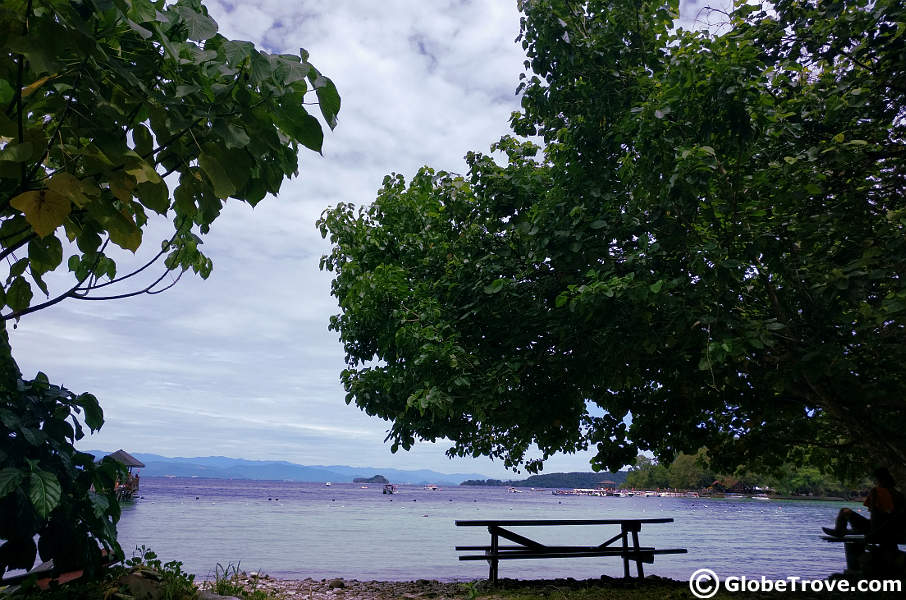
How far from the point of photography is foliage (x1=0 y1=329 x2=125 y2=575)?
4.88m

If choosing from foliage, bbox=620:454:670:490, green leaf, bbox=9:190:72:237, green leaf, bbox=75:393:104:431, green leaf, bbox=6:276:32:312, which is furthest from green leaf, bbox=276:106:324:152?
foliage, bbox=620:454:670:490

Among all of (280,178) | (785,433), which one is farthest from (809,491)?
(280,178)

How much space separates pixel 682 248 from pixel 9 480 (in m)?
6.96

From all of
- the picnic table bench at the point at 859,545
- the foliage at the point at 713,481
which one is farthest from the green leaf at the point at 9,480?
the foliage at the point at 713,481

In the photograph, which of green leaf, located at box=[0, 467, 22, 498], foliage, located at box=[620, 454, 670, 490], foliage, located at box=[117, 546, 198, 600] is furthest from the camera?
foliage, located at box=[620, 454, 670, 490]

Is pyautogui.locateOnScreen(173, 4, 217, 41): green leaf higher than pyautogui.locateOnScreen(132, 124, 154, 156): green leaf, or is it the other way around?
pyautogui.locateOnScreen(173, 4, 217, 41): green leaf

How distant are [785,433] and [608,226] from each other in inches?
238

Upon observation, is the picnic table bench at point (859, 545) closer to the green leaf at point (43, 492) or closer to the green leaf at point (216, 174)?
the green leaf at point (43, 492)

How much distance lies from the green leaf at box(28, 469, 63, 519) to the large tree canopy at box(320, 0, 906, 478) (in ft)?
13.6

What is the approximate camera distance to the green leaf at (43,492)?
14.9 feet

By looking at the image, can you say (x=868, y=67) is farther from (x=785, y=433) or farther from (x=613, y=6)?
(x=785, y=433)

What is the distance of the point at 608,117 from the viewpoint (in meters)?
8.09

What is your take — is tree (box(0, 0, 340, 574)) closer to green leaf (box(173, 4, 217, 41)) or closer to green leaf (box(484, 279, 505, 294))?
green leaf (box(173, 4, 217, 41))

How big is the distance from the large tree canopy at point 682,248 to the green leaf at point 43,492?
4159 millimetres
